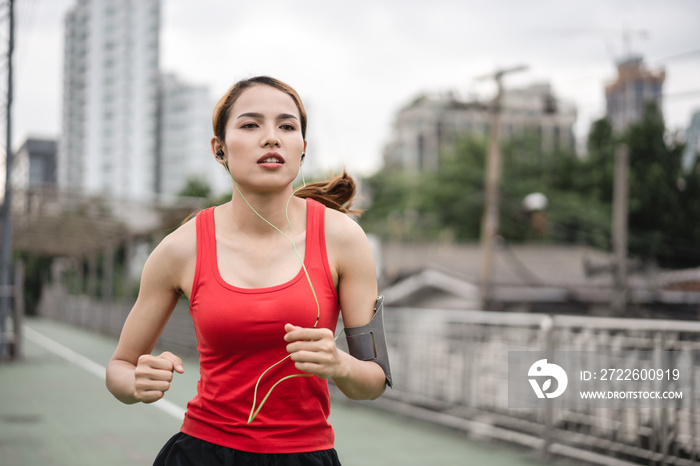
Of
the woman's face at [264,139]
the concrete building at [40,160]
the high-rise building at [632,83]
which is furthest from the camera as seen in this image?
the concrete building at [40,160]

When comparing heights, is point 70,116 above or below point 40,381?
above

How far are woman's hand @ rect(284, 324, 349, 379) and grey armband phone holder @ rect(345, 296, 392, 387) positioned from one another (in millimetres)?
284

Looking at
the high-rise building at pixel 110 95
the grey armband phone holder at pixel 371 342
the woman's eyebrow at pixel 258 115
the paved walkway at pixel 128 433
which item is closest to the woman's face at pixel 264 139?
the woman's eyebrow at pixel 258 115

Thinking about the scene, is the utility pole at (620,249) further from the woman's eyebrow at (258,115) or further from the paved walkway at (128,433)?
the woman's eyebrow at (258,115)

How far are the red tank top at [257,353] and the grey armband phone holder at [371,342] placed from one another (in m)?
0.07

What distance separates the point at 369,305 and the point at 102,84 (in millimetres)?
110727

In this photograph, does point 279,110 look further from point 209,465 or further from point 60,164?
point 60,164

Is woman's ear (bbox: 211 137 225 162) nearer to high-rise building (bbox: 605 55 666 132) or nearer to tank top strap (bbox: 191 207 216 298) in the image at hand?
tank top strap (bbox: 191 207 216 298)

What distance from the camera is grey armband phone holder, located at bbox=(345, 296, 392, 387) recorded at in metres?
2.06

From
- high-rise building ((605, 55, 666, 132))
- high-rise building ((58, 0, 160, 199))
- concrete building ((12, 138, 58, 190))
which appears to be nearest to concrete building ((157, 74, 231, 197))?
high-rise building ((58, 0, 160, 199))

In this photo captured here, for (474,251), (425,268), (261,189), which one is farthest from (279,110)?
(474,251)

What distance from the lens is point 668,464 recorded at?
5988 millimetres

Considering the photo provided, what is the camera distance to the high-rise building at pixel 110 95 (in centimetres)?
10575

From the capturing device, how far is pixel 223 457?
2.07 metres
